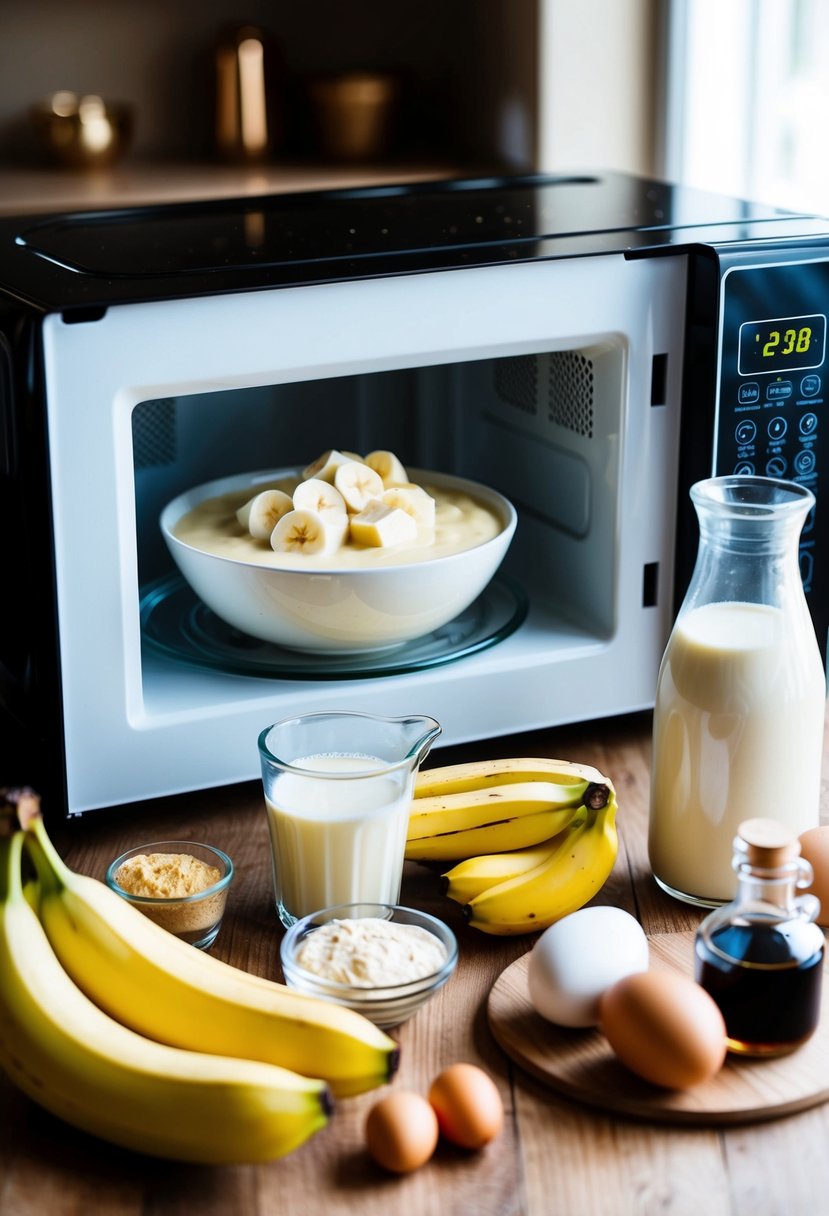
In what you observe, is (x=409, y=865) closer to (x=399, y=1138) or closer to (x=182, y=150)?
(x=399, y=1138)

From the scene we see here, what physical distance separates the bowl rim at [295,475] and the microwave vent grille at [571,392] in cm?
8

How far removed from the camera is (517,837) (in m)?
0.91

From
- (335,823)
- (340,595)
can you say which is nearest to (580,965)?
(335,823)

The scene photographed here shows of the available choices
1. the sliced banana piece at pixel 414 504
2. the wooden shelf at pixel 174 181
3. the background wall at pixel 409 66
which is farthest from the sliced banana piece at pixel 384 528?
the background wall at pixel 409 66

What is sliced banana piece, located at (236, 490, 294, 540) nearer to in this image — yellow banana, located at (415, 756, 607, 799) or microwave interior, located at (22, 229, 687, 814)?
microwave interior, located at (22, 229, 687, 814)

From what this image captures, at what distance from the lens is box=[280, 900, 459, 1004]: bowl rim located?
2.51ft

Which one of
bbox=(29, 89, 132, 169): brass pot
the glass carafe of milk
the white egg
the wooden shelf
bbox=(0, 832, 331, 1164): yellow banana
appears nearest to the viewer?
bbox=(0, 832, 331, 1164): yellow banana

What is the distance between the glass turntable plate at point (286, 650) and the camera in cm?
105

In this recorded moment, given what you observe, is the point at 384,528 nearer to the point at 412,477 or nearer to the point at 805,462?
the point at 412,477

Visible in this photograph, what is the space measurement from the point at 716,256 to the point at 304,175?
2.80 feet

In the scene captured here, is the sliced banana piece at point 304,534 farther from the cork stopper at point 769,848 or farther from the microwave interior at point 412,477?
the cork stopper at point 769,848

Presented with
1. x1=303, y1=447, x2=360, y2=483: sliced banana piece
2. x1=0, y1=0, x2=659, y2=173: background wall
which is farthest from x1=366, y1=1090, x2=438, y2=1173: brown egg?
x1=0, y1=0, x2=659, y2=173: background wall

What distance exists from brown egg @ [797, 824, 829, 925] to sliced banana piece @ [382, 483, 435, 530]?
35 centimetres

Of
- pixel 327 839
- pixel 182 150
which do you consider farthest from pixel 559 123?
pixel 327 839
